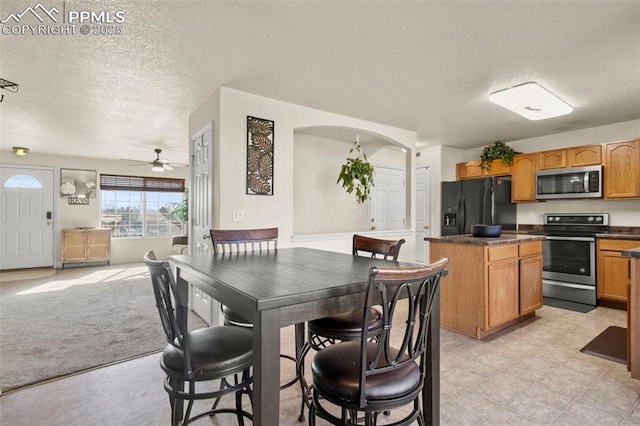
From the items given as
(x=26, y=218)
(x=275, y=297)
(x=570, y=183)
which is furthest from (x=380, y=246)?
(x=26, y=218)

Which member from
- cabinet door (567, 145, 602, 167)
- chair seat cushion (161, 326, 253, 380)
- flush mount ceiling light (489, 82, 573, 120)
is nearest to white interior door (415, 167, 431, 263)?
cabinet door (567, 145, 602, 167)

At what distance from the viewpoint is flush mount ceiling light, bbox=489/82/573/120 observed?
3.10 metres

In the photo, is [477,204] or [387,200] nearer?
[477,204]

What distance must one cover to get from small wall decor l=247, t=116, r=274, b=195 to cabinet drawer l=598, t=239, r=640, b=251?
4181 millimetres

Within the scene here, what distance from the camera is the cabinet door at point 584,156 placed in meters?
4.23

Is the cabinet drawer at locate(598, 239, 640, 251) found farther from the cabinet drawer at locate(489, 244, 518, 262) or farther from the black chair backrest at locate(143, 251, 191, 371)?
the black chair backrest at locate(143, 251, 191, 371)

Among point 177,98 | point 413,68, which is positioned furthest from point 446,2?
point 177,98

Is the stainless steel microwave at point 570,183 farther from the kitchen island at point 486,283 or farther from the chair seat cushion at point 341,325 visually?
the chair seat cushion at point 341,325

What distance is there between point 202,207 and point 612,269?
5.03 metres

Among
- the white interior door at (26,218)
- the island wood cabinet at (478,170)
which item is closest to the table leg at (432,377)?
the island wood cabinet at (478,170)

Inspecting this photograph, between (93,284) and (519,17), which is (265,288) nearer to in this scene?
(519,17)

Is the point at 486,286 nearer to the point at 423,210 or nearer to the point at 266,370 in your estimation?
the point at 266,370

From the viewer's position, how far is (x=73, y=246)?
263 inches

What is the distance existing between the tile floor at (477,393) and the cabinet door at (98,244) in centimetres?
545
